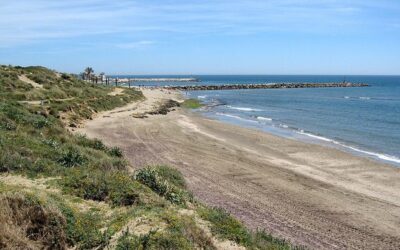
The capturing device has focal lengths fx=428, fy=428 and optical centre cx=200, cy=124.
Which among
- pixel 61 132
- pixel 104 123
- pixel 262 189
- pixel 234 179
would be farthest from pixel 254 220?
pixel 104 123

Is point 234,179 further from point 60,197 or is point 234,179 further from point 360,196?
point 60,197

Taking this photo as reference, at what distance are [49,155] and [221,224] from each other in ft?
22.4

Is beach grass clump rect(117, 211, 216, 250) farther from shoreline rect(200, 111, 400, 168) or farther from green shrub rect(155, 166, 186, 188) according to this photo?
shoreline rect(200, 111, 400, 168)

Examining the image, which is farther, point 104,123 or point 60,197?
point 104,123

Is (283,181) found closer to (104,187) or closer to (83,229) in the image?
(104,187)

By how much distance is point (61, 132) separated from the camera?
63.4ft

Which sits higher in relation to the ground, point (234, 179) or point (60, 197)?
point (60, 197)

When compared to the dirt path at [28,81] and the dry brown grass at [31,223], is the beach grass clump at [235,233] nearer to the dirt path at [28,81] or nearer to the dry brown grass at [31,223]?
the dry brown grass at [31,223]

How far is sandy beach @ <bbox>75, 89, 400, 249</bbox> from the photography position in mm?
14297

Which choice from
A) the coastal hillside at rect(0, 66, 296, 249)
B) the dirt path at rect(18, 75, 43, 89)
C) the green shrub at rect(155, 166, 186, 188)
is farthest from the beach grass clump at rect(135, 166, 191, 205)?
the dirt path at rect(18, 75, 43, 89)

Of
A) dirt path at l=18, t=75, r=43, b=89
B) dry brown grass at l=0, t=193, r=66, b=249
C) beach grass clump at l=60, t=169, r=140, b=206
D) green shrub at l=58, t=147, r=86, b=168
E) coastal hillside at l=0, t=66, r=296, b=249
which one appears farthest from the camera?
dirt path at l=18, t=75, r=43, b=89

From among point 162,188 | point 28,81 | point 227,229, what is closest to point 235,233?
point 227,229

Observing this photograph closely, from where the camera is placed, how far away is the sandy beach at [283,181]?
14297 millimetres

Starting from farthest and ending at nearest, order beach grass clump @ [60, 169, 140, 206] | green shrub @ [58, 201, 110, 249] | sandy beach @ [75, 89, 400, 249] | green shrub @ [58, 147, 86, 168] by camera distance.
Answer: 1. sandy beach @ [75, 89, 400, 249]
2. green shrub @ [58, 147, 86, 168]
3. beach grass clump @ [60, 169, 140, 206]
4. green shrub @ [58, 201, 110, 249]
